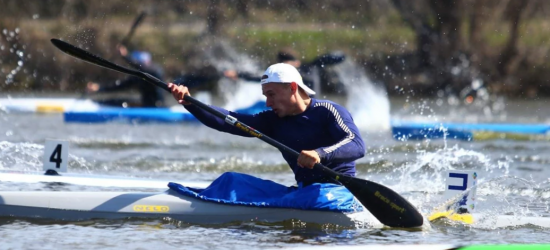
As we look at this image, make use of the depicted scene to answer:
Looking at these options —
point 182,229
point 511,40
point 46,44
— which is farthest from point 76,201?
point 511,40

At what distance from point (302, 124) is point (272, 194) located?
1.85 feet

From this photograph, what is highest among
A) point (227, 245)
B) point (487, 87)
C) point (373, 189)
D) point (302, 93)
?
point (487, 87)

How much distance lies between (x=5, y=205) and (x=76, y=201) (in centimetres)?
52

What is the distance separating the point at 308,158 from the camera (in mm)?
6207

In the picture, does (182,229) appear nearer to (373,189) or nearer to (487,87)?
(373,189)

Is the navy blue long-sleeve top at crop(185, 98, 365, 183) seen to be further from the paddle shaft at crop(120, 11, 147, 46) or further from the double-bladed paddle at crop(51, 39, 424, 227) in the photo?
the paddle shaft at crop(120, 11, 147, 46)

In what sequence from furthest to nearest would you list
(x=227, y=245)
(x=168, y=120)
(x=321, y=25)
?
(x=321, y=25), (x=168, y=120), (x=227, y=245)

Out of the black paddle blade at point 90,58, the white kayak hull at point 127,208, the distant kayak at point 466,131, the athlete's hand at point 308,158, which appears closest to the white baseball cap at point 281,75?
the athlete's hand at point 308,158

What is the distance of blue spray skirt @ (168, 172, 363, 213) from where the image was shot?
256 inches

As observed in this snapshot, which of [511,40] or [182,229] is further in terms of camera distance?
[511,40]

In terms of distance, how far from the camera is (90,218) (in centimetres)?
668

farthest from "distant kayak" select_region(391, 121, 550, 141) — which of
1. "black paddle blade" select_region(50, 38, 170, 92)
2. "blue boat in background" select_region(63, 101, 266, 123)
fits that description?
"black paddle blade" select_region(50, 38, 170, 92)

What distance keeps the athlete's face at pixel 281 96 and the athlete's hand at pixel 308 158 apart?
0.39 m

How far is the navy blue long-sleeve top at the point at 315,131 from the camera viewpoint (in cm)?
632
